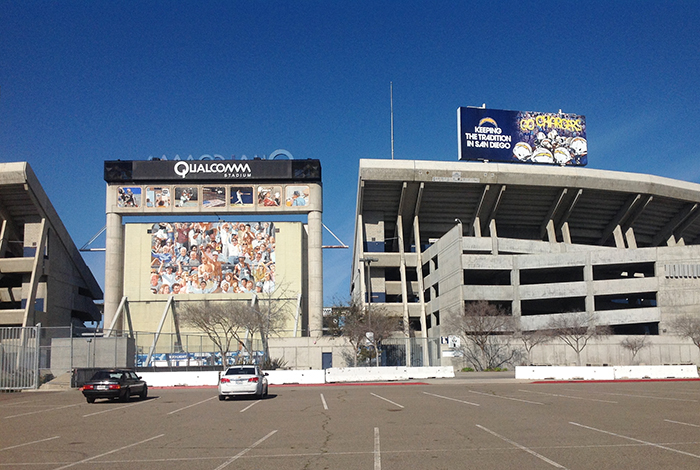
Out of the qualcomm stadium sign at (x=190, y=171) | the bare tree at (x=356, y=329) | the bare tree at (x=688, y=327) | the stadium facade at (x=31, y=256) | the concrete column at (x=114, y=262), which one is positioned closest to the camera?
the bare tree at (x=688, y=327)

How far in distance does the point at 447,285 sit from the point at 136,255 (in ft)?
116

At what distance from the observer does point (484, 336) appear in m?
58.6

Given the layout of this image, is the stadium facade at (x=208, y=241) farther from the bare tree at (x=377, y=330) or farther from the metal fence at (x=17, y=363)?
the metal fence at (x=17, y=363)

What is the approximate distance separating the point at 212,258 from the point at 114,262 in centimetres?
1127

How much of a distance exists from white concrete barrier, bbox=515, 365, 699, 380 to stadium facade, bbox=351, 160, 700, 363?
1661 cm

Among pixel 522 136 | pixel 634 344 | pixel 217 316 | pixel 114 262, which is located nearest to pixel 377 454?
pixel 634 344

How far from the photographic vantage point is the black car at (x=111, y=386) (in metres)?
25.5

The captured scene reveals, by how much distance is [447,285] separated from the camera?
66.0m

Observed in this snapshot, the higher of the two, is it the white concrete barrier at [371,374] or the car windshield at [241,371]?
the car windshield at [241,371]

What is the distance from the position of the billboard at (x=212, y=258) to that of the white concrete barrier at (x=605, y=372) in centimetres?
3784

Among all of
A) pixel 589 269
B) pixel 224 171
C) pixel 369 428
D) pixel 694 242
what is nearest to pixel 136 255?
pixel 224 171

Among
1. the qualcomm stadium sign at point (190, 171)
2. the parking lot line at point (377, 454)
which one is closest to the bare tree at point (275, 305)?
the qualcomm stadium sign at point (190, 171)

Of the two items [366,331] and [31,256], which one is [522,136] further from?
[31,256]

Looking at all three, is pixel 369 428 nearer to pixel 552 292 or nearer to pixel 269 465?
pixel 269 465
